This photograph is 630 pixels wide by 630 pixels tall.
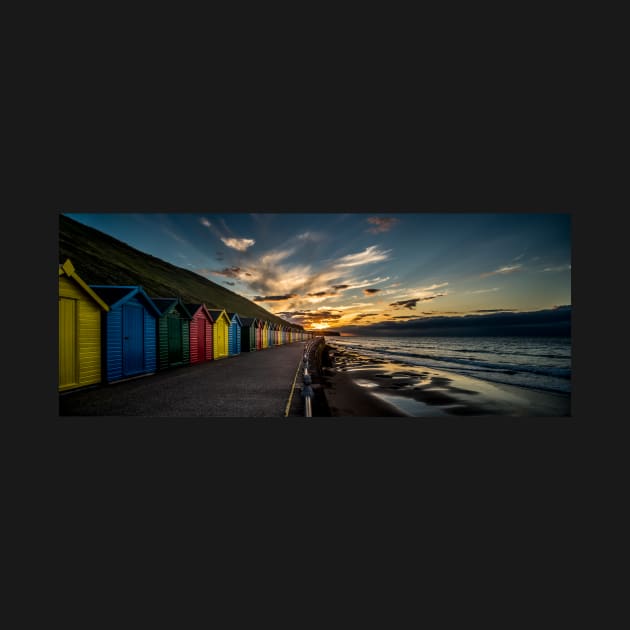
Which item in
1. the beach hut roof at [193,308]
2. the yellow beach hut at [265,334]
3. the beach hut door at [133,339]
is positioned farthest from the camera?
the yellow beach hut at [265,334]

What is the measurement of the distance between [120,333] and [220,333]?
10176mm

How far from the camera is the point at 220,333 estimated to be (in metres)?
20.4

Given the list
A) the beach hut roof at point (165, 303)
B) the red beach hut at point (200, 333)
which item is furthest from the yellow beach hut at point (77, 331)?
the red beach hut at point (200, 333)

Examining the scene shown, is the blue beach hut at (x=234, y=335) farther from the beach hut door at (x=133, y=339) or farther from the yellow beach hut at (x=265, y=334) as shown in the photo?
the beach hut door at (x=133, y=339)

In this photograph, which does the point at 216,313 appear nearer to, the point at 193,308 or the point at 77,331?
the point at 193,308

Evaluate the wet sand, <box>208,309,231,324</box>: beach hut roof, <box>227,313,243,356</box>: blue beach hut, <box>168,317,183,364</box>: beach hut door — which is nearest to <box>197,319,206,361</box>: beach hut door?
<box>208,309,231,324</box>: beach hut roof

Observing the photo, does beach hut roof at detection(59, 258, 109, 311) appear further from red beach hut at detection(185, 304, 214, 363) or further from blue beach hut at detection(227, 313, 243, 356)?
blue beach hut at detection(227, 313, 243, 356)

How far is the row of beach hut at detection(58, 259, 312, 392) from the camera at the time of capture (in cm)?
823

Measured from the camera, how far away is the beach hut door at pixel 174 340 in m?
13.9

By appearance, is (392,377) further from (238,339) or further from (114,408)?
(238,339)

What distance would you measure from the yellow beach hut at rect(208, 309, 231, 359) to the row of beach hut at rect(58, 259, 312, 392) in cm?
56

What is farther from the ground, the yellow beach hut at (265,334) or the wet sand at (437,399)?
the yellow beach hut at (265,334)

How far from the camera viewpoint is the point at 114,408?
7207 millimetres

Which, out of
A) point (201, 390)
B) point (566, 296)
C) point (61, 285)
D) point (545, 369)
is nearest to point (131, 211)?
point (61, 285)
